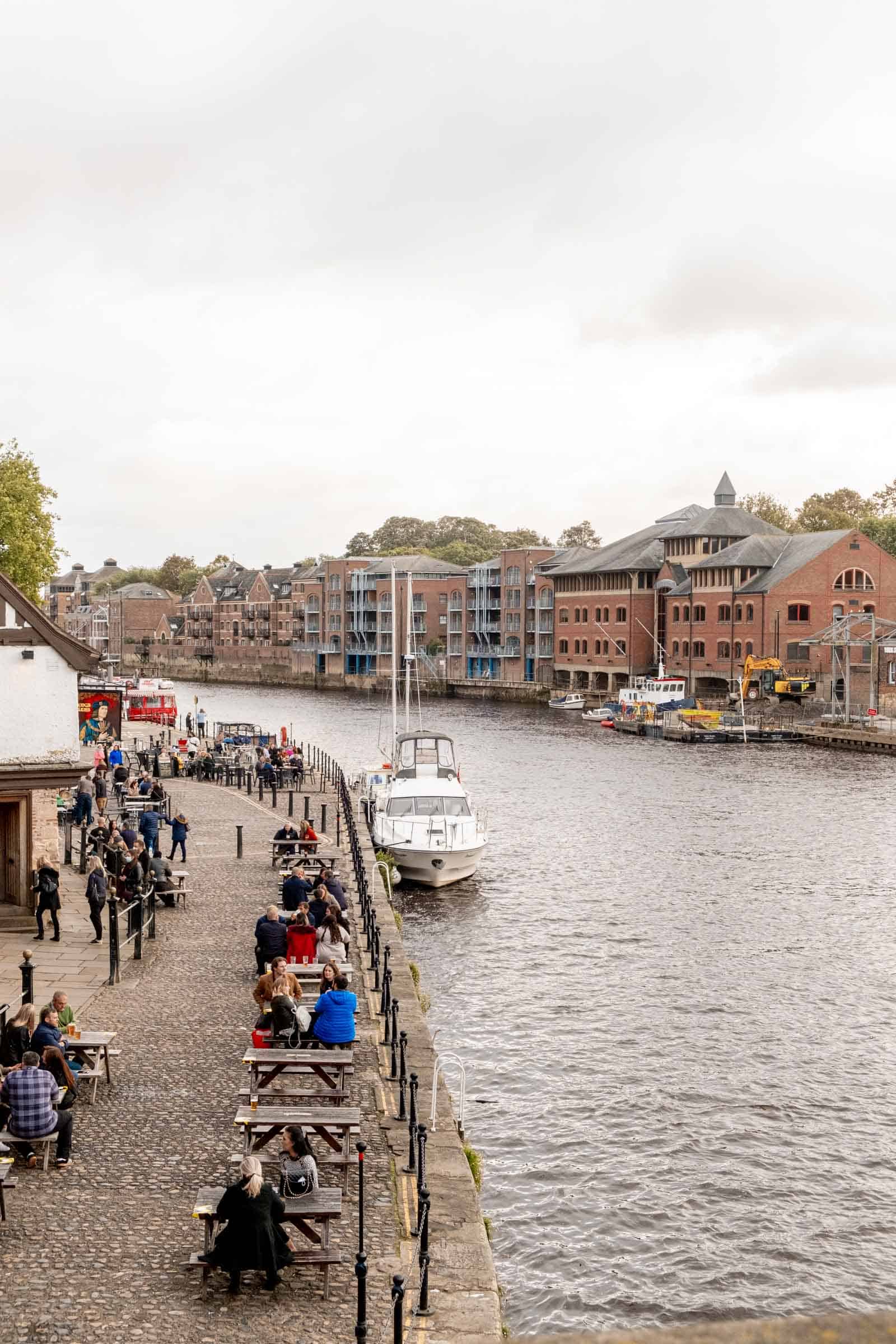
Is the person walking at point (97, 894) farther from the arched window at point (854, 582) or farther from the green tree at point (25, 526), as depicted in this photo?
the arched window at point (854, 582)

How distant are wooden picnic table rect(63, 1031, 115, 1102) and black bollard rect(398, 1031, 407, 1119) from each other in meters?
3.51

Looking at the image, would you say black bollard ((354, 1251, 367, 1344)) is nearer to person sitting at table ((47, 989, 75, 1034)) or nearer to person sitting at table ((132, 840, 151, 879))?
person sitting at table ((47, 989, 75, 1034))

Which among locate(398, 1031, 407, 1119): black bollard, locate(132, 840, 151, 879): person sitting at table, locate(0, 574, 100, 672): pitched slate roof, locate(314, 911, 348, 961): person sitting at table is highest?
locate(0, 574, 100, 672): pitched slate roof

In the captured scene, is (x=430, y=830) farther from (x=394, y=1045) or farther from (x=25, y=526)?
(x=25, y=526)

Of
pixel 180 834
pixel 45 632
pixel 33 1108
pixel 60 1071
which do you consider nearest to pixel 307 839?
pixel 180 834

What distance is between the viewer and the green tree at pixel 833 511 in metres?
149

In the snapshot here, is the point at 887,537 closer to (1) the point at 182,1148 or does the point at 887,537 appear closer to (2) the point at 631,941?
(2) the point at 631,941

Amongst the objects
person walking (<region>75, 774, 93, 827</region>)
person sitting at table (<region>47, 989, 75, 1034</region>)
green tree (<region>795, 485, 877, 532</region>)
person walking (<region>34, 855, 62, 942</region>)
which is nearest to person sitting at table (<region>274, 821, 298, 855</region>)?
person walking (<region>75, 774, 93, 827</region>)

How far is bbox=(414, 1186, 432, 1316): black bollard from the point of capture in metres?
11.1

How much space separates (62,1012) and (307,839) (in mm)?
16656

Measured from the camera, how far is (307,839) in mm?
32219

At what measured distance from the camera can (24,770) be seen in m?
23.7

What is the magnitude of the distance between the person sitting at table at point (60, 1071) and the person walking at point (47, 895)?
904 centimetres

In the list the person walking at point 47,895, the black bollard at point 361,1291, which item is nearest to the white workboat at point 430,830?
the person walking at point 47,895
